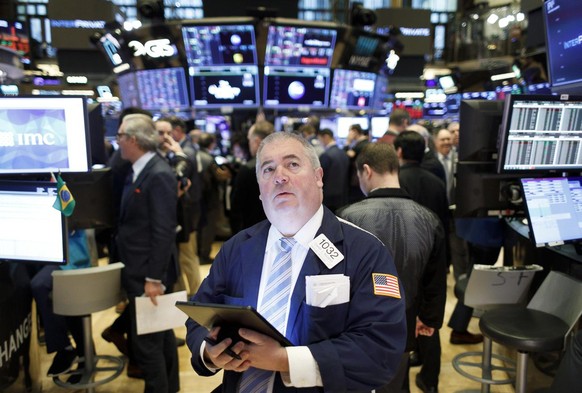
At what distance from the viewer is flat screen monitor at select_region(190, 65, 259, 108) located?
7.07 meters

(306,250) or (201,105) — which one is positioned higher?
(201,105)

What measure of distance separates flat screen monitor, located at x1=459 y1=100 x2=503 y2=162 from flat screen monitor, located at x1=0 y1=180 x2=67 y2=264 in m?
2.27

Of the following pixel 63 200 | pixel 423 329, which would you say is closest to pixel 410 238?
pixel 423 329

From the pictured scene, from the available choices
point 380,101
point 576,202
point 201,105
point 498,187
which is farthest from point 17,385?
point 380,101

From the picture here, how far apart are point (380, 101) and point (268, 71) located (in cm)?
241

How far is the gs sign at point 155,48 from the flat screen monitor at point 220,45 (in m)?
0.24

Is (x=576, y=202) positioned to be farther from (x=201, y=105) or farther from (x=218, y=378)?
(x=201, y=105)

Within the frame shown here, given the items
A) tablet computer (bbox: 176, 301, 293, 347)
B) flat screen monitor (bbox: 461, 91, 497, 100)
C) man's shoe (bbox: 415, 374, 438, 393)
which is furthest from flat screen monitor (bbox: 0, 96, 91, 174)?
flat screen monitor (bbox: 461, 91, 497, 100)

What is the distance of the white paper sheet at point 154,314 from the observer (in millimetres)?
2965

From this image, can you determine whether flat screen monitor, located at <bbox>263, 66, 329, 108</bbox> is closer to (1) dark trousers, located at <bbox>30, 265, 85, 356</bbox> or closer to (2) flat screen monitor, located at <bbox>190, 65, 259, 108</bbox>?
(2) flat screen monitor, located at <bbox>190, 65, 259, 108</bbox>

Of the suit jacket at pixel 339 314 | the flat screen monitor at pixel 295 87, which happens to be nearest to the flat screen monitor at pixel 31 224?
the suit jacket at pixel 339 314

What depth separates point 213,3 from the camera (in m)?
10.0

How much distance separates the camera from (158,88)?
23.8ft

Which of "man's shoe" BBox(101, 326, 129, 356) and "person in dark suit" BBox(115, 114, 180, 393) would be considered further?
"man's shoe" BBox(101, 326, 129, 356)
